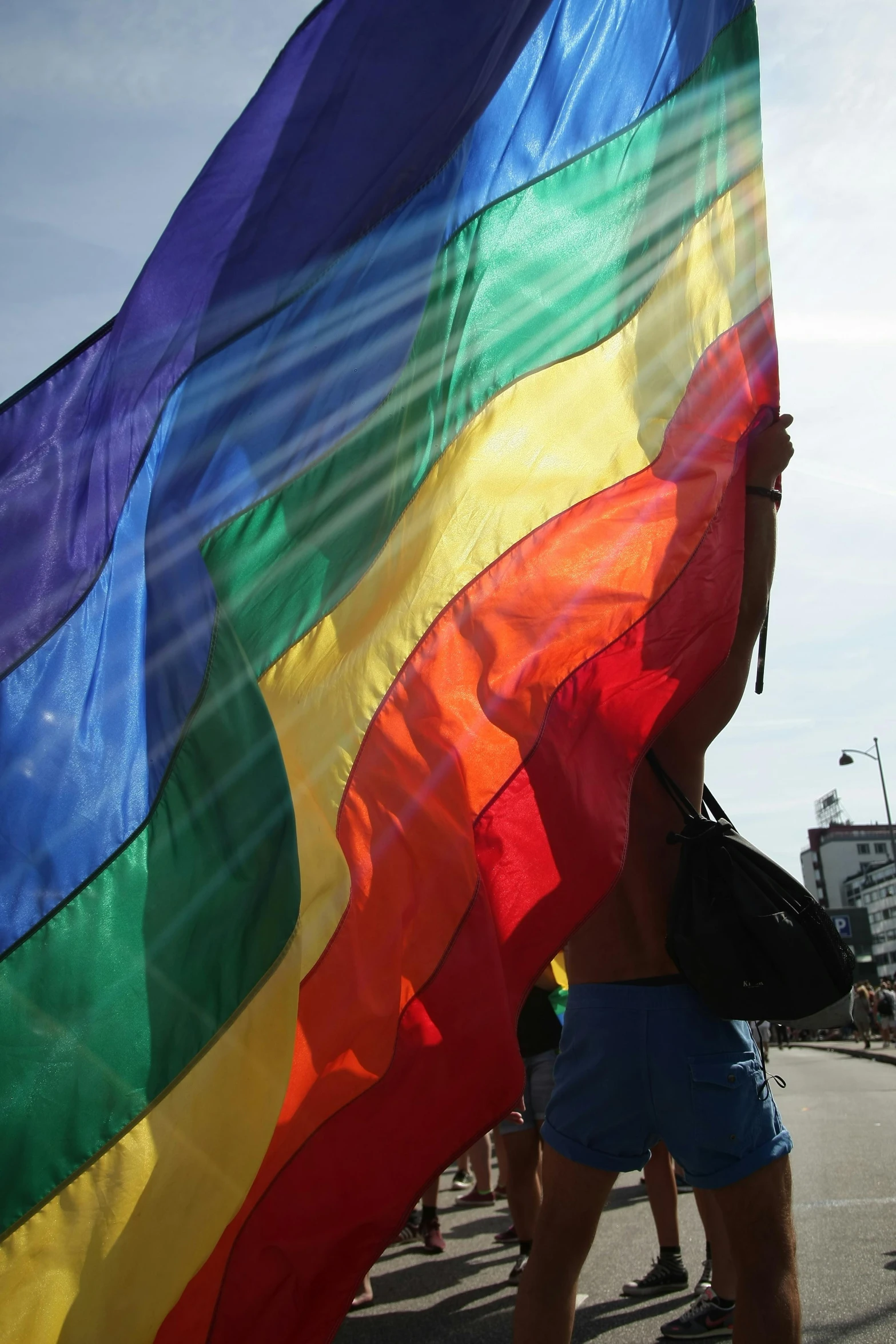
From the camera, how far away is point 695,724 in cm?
277

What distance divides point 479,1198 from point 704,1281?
3.95 meters

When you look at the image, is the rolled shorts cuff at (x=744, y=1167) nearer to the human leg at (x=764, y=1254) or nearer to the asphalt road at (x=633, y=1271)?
the human leg at (x=764, y=1254)

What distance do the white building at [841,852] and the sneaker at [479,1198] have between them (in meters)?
117

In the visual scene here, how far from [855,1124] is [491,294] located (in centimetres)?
1160

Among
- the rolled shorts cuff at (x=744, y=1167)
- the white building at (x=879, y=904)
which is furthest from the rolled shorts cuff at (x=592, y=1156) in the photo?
the white building at (x=879, y=904)

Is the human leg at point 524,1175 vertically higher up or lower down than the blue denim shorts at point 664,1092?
lower down

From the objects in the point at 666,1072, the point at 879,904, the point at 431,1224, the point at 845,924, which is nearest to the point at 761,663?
the point at 666,1072

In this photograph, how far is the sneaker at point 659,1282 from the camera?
477cm

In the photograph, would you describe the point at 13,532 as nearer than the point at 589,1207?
No

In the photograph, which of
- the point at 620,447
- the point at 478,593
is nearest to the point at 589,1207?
the point at 478,593

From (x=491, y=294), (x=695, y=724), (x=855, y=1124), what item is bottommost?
(x=855, y=1124)

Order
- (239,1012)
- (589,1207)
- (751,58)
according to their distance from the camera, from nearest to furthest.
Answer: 1. (239,1012)
2. (589,1207)
3. (751,58)

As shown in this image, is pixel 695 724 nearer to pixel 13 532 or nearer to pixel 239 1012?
pixel 239 1012

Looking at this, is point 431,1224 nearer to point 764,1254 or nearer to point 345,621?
point 764,1254
